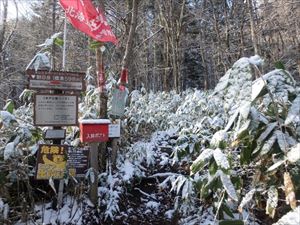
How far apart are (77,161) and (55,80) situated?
3.69ft

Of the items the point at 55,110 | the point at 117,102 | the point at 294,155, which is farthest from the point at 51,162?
the point at 294,155

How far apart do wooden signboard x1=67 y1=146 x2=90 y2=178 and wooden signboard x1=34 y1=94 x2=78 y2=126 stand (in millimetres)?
388

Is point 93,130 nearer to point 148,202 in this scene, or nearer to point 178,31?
point 148,202

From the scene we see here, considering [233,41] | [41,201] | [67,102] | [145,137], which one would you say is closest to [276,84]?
[67,102]

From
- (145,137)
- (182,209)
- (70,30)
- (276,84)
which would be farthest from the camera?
(70,30)

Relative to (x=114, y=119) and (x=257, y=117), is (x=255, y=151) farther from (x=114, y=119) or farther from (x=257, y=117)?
(x=114, y=119)

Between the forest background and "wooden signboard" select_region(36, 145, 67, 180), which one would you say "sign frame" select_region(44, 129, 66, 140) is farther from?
the forest background

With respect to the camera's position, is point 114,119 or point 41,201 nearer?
point 41,201

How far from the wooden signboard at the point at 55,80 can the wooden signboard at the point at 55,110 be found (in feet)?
0.42

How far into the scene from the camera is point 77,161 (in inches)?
170

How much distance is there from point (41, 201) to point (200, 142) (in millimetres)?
2549

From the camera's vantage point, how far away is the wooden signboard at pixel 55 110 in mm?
4215

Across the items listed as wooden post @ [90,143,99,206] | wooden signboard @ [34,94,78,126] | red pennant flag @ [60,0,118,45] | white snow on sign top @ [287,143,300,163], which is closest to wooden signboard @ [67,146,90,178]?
wooden post @ [90,143,99,206]

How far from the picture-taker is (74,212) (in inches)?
169
